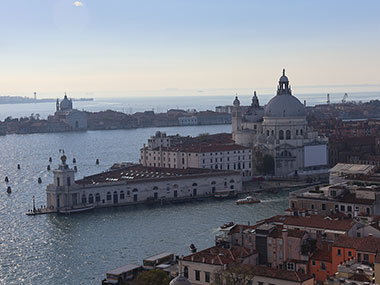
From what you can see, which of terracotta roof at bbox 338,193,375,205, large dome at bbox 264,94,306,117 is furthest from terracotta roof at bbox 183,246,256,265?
large dome at bbox 264,94,306,117

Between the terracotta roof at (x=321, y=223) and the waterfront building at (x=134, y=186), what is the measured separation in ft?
41.8

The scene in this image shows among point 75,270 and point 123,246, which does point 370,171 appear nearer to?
point 123,246

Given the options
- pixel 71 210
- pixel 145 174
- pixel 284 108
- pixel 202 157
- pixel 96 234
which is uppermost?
pixel 284 108

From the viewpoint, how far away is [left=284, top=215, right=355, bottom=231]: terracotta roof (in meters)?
15.7

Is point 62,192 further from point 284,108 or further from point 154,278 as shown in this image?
point 284,108

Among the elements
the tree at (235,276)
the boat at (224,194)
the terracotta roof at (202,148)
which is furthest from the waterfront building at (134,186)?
the tree at (235,276)

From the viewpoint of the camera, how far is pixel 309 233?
15711 mm

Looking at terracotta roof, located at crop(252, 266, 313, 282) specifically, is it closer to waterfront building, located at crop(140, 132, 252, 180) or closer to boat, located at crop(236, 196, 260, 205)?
boat, located at crop(236, 196, 260, 205)

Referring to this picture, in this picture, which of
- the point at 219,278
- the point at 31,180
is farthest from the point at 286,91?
the point at 219,278

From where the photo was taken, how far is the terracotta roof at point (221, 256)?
14.1 m

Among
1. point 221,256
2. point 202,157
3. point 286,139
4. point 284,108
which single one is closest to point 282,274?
point 221,256

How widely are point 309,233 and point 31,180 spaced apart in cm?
2690

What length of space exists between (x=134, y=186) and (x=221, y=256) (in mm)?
15500

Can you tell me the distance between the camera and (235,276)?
41.6 feet
